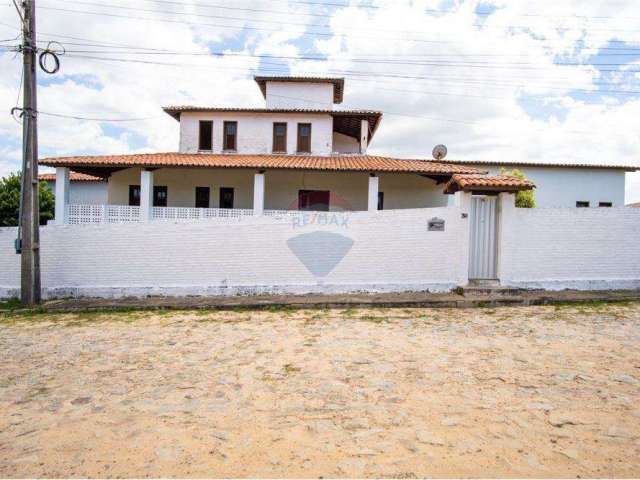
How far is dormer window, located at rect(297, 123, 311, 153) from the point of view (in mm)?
19406

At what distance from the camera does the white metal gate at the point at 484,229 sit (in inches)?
386

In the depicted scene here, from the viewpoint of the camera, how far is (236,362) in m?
5.39

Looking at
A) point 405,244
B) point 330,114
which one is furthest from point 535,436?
point 330,114

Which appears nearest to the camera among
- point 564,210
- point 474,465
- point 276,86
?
point 474,465

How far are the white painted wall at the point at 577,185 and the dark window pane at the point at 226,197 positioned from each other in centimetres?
1411

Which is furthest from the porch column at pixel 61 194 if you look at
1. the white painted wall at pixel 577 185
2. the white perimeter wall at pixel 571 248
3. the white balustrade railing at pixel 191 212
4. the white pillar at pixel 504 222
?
the white painted wall at pixel 577 185

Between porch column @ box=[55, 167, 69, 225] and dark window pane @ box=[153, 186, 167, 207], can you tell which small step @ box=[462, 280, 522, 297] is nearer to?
porch column @ box=[55, 167, 69, 225]

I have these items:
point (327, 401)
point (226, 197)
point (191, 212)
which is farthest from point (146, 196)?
point (327, 401)

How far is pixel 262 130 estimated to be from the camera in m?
19.3

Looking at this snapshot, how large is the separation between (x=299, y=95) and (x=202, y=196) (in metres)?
7.23

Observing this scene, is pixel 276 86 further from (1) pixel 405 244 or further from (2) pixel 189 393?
(2) pixel 189 393

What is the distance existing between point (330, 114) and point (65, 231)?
40.9 ft

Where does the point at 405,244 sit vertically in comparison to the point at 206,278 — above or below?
above

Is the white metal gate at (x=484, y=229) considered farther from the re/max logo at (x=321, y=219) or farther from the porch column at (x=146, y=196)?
the porch column at (x=146, y=196)
